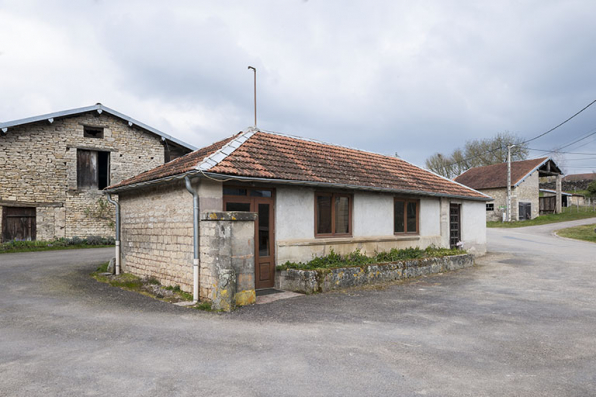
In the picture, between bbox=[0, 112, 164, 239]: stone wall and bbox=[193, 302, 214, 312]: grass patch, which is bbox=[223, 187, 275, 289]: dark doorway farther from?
bbox=[0, 112, 164, 239]: stone wall

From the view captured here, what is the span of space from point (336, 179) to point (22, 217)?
1691cm

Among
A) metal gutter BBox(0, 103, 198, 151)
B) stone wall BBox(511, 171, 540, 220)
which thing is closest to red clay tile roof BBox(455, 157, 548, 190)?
stone wall BBox(511, 171, 540, 220)

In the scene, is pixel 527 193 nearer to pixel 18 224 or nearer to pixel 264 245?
pixel 264 245

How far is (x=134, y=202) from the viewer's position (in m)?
10.9

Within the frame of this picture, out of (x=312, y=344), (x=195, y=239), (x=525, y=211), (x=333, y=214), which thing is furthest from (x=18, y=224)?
(x=525, y=211)

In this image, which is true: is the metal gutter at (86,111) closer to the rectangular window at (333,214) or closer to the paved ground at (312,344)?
the paved ground at (312,344)

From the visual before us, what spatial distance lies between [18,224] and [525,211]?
36908 mm

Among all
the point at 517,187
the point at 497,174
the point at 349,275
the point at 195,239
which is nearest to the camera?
the point at 195,239

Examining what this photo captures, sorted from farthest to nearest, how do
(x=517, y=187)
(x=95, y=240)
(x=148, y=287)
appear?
(x=517, y=187) → (x=95, y=240) → (x=148, y=287)

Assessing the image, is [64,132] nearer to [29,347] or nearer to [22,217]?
[22,217]

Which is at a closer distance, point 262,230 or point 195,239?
point 195,239

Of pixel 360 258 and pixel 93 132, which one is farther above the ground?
pixel 93 132

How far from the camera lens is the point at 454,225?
595 inches

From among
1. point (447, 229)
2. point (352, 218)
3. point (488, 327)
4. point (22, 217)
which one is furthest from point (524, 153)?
point (22, 217)
